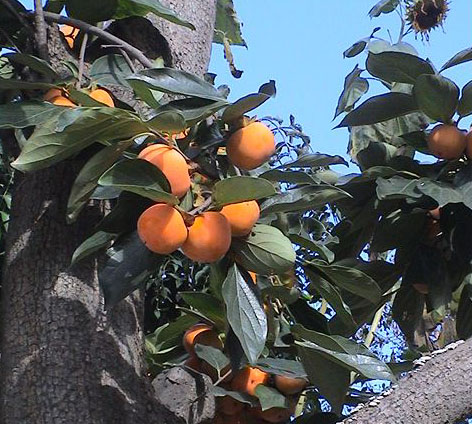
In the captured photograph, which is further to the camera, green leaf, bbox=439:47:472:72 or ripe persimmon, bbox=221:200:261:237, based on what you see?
green leaf, bbox=439:47:472:72

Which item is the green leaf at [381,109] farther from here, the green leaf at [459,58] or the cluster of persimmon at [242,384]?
the cluster of persimmon at [242,384]

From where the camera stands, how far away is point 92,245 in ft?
3.04

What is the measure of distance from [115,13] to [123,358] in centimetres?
43

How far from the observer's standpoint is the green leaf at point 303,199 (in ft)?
3.18

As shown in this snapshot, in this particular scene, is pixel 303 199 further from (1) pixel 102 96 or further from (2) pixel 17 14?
(2) pixel 17 14

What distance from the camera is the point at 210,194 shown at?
0.95 meters

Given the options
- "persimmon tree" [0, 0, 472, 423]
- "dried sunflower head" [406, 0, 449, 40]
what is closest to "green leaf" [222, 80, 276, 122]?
"persimmon tree" [0, 0, 472, 423]

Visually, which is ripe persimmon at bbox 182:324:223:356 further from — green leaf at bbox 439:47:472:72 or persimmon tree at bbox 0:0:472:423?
green leaf at bbox 439:47:472:72

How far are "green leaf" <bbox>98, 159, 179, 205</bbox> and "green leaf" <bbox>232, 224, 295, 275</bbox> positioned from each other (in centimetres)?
12

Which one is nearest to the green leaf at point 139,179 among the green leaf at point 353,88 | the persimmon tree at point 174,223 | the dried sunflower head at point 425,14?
the persimmon tree at point 174,223

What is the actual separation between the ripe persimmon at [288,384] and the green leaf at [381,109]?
0.36 m

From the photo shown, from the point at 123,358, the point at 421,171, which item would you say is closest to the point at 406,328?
the point at 421,171

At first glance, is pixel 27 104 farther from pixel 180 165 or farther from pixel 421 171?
pixel 421 171

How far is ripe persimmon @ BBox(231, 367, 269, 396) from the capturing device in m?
1.12
